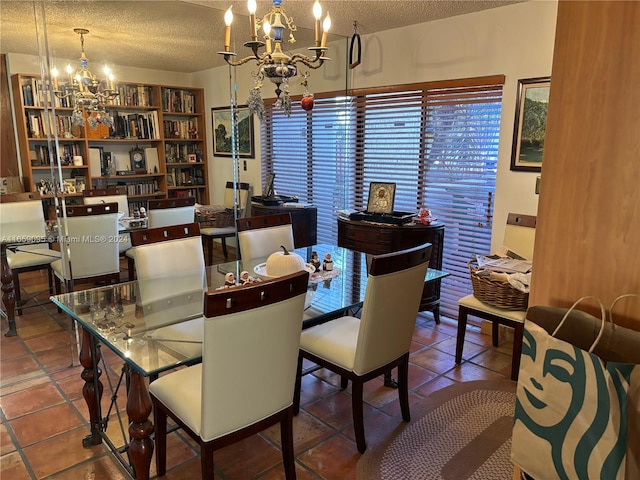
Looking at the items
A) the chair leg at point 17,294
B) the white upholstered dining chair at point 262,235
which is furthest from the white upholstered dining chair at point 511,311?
the chair leg at point 17,294

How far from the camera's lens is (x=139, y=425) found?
1.74 meters

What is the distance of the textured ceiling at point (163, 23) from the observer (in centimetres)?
288

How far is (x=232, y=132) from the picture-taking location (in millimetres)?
3891

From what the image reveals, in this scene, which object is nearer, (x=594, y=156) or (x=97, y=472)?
(x=594, y=156)

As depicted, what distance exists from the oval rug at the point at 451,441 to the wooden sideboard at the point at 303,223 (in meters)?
A: 2.17

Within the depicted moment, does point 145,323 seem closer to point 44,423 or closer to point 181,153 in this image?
point 44,423

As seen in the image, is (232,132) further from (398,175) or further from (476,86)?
(476,86)

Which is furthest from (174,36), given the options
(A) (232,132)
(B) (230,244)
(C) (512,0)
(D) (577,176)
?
(D) (577,176)

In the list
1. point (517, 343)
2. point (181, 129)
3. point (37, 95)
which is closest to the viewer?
point (517, 343)

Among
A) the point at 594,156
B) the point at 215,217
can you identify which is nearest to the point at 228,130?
the point at 215,217

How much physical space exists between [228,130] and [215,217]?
747 millimetres

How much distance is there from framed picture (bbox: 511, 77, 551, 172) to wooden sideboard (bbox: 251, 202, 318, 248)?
77.2 inches

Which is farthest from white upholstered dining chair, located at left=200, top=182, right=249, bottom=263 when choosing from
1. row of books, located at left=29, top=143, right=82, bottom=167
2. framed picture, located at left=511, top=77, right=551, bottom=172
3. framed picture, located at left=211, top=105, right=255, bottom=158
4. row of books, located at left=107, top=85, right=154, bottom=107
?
framed picture, located at left=511, top=77, right=551, bottom=172

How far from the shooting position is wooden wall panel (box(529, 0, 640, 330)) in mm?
1020
